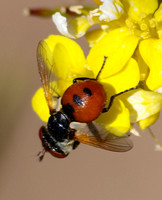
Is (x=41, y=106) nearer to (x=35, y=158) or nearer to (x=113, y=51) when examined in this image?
(x=113, y=51)

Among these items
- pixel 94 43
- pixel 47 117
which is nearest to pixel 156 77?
pixel 94 43

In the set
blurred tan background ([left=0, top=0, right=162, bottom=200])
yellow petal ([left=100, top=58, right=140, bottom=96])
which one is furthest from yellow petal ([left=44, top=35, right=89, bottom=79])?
blurred tan background ([left=0, top=0, right=162, bottom=200])

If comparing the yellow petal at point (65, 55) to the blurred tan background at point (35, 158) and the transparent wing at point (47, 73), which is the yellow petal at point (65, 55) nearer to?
the transparent wing at point (47, 73)

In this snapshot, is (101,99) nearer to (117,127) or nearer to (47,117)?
(117,127)

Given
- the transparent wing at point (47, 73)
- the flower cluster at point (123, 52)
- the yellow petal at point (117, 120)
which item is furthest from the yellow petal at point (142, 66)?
the transparent wing at point (47, 73)

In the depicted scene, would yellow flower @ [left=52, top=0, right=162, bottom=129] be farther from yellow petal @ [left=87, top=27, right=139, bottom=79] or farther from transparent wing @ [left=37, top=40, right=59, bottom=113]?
transparent wing @ [left=37, top=40, right=59, bottom=113]

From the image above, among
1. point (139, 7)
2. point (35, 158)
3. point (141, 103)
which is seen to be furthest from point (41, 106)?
point (35, 158)
